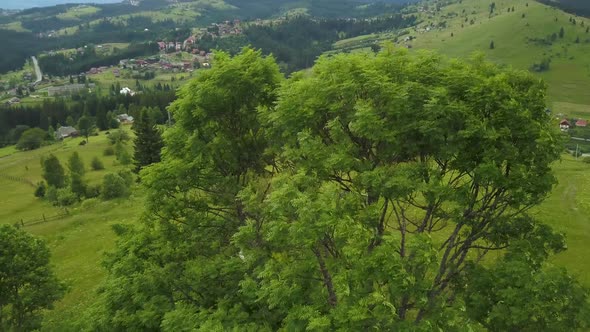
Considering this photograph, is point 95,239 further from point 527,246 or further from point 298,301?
point 527,246

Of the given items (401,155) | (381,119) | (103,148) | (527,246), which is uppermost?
(381,119)

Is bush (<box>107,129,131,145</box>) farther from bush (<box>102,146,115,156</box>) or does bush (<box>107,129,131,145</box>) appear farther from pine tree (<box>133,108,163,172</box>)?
pine tree (<box>133,108,163,172</box>)

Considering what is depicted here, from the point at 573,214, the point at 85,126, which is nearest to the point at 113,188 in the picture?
the point at 573,214

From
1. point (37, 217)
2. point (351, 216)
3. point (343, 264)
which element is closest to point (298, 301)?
point (343, 264)

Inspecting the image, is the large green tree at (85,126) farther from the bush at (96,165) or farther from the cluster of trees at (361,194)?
the cluster of trees at (361,194)

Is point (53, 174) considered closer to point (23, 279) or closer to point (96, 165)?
point (96, 165)
